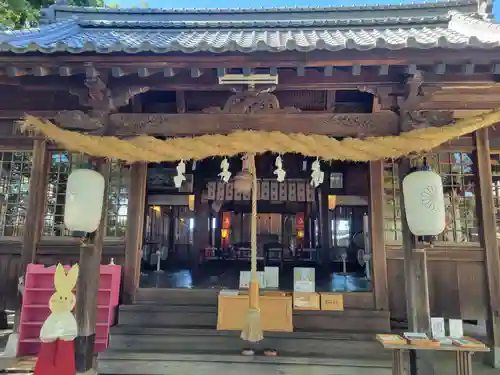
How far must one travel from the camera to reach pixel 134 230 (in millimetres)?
5977

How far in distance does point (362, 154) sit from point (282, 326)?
2794 millimetres

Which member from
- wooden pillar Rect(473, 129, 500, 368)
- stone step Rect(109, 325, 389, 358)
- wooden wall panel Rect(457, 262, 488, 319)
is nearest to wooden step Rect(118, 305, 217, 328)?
stone step Rect(109, 325, 389, 358)

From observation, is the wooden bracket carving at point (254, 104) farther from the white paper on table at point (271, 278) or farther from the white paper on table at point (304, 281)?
the white paper on table at point (271, 278)

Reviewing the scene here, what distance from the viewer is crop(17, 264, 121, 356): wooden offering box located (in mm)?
5449

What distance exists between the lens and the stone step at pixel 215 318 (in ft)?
17.8

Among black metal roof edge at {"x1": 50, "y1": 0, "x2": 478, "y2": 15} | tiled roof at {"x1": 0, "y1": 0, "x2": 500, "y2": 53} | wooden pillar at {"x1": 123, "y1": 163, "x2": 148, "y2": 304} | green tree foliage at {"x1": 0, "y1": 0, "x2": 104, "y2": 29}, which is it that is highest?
green tree foliage at {"x1": 0, "y1": 0, "x2": 104, "y2": 29}

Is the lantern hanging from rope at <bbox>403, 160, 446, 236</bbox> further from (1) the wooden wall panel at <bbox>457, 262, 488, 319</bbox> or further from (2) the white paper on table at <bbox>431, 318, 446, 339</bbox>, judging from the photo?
(1) the wooden wall panel at <bbox>457, 262, 488, 319</bbox>

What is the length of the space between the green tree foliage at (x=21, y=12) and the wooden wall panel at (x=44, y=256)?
7263 mm

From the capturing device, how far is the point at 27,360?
5.35 meters

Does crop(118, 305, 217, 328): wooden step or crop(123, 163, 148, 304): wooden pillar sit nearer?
crop(118, 305, 217, 328): wooden step

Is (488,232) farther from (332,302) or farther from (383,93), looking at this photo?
(383,93)

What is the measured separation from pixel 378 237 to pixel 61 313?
15.4 ft

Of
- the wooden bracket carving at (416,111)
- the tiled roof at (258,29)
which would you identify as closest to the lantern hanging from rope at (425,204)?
the wooden bracket carving at (416,111)

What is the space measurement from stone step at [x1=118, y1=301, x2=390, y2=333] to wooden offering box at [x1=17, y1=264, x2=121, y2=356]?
0.79 feet
